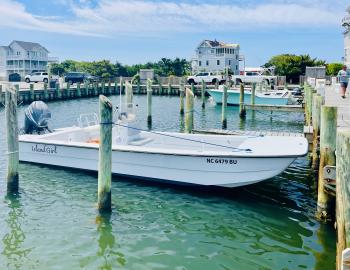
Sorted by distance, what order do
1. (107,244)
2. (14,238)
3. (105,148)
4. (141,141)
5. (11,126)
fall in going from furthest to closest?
1. (141,141)
2. (11,126)
3. (105,148)
4. (14,238)
5. (107,244)

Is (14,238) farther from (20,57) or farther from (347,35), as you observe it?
(20,57)

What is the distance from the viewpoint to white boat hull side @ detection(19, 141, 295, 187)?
37.5ft

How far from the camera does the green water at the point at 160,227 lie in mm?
8539

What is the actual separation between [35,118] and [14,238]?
7403 mm

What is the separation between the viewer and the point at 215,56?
8750 centimetres

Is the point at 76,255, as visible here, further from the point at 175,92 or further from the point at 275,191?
the point at 175,92

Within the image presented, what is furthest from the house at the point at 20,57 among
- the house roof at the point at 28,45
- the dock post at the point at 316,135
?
the dock post at the point at 316,135

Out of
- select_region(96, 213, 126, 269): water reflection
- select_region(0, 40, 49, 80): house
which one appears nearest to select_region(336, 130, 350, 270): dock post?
select_region(96, 213, 126, 269): water reflection

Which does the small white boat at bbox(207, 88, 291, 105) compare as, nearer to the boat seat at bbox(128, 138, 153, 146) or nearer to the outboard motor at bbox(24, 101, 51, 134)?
the boat seat at bbox(128, 138, 153, 146)

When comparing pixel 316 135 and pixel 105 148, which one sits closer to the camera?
pixel 105 148

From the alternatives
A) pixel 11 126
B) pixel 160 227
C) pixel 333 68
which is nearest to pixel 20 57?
pixel 333 68

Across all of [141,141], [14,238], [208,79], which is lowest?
[14,238]

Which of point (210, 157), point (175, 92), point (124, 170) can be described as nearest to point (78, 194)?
point (124, 170)

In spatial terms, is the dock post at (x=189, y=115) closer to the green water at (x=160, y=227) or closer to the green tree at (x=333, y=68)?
the green water at (x=160, y=227)
